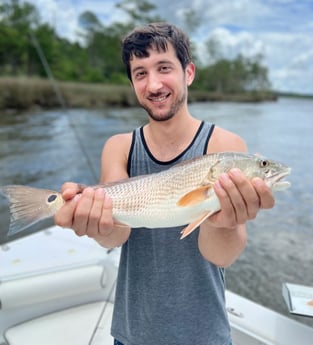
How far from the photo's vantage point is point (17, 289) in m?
2.63

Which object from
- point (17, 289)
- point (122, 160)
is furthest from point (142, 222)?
point (17, 289)

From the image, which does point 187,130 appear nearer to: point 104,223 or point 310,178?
point 104,223

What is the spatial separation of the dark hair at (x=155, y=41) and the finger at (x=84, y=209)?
57 cm

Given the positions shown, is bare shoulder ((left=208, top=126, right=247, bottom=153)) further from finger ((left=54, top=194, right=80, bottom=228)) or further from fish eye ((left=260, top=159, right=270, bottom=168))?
finger ((left=54, top=194, right=80, bottom=228))

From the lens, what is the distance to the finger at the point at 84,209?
4.59ft

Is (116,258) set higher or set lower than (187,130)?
lower

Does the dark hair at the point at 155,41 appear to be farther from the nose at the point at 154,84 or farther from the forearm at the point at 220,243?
the forearm at the point at 220,243

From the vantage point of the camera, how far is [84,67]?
179 ft

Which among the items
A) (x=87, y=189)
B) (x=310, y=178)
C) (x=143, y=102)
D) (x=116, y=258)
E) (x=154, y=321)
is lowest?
(x=310, y=178)

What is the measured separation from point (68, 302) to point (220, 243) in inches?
73.8

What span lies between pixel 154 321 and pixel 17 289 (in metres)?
1.45

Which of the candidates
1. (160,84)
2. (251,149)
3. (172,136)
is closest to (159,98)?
(160,84)

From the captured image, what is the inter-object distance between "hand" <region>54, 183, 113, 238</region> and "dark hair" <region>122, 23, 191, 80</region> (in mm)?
565

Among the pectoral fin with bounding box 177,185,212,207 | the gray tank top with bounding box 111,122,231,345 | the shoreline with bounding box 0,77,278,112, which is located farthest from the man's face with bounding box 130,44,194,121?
the shoreline with bounding box 0,77,278,112
